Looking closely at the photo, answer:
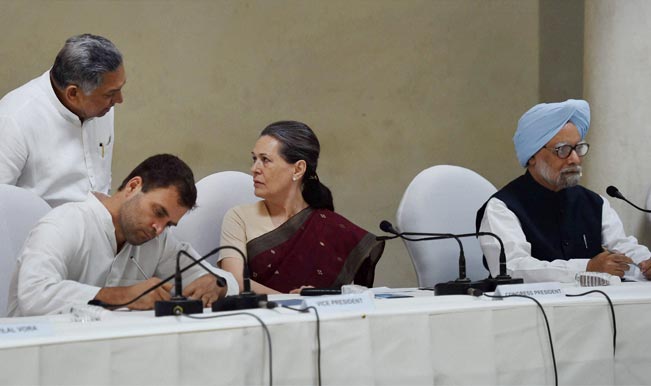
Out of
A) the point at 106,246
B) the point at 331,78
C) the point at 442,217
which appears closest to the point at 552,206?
the point at 442,217

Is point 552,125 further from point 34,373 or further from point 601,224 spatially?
point 34,373

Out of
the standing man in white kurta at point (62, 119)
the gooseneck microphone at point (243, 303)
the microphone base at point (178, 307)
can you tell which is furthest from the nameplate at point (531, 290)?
the standing man in white kurta at point (62, 119)

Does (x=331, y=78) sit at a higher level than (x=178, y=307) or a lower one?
higher

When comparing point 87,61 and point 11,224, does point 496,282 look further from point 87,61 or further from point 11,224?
point 87,61

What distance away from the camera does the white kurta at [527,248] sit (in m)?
3.25

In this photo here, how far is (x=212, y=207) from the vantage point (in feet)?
12.1

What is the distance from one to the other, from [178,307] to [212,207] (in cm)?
163

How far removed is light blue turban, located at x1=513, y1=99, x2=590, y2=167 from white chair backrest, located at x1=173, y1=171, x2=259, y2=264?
1.06 m

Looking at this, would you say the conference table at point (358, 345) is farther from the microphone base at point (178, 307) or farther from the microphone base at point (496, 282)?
the microphone base at point (496, 282)

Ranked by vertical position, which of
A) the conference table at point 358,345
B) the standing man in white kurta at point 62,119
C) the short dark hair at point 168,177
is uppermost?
the standing man in white kurta at point 62,119

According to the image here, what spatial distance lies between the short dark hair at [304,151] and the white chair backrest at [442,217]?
313mm

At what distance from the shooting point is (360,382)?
2.03 metres

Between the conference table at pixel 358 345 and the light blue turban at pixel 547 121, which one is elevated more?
the light blue turban at pixel 547 121

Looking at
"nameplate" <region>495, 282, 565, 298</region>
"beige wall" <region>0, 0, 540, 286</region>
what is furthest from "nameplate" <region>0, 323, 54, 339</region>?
"beige wall" <region>0, 0, 540, 286</region>
